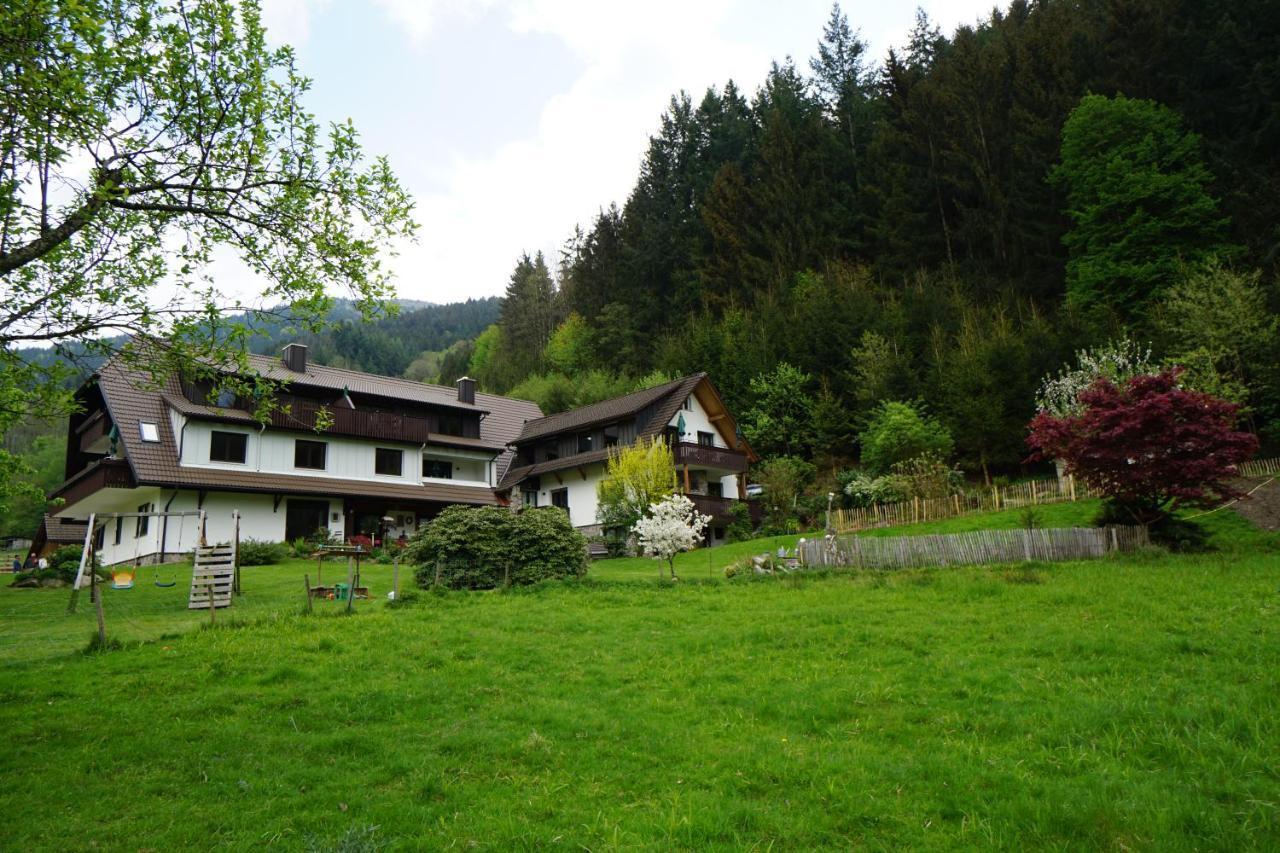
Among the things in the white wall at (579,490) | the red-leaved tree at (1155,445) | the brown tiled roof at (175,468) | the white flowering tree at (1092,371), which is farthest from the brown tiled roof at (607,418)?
the red-leaved tree at (1155,445)

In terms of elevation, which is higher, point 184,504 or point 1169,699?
point 184,504

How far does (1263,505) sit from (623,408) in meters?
26.7

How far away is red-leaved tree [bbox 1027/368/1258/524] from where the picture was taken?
1756 centimetres

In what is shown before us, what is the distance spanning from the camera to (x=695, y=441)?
136ft

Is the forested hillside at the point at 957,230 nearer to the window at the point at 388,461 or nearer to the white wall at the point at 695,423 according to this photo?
the white wall at the point at 695,423

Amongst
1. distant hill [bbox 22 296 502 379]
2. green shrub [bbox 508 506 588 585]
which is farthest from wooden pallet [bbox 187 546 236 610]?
distant hill [bbox 22 296 502 379]

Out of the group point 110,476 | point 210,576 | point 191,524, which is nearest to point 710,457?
point 191,524

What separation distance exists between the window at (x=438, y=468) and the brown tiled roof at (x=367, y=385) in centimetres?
320

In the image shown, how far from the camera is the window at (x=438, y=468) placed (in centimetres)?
4056

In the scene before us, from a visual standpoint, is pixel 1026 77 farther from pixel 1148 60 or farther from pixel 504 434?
pixel 504 434

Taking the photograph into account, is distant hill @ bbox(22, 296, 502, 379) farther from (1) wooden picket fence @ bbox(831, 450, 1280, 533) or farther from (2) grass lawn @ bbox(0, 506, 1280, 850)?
(2) grass lawn @ bbox(0, 506, 1280, 850)

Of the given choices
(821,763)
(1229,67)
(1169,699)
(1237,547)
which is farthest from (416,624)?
(1229,67)

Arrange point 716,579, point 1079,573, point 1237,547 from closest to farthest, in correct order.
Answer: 1. point 1079,573
2. point 1237,547
3. point 716,579

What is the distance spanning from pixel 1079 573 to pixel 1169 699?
888 centimetres
